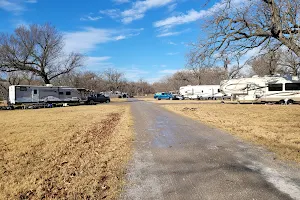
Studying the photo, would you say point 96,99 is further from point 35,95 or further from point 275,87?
point 275,87

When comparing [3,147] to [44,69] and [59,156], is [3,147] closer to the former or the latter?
[59,156]

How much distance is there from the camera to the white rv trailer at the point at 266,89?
23.2 m

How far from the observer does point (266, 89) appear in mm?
24562

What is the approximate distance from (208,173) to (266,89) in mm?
23707

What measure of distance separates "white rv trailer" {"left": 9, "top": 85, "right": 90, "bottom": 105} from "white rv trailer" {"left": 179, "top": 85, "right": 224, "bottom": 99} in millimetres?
20914

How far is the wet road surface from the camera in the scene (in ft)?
11.2

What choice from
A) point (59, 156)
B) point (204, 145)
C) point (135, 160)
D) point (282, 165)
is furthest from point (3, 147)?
point (282, 165)

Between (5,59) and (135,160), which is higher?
(5,59)

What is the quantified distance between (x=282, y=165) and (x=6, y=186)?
17.4 ft

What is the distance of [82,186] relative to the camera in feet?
12.5

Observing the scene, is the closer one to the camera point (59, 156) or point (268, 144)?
point (59, 156)

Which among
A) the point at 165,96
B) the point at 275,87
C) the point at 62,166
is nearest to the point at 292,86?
the point at 275,87

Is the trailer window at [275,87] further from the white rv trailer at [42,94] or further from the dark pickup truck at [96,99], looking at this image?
the dark pickup truck at [96,99]

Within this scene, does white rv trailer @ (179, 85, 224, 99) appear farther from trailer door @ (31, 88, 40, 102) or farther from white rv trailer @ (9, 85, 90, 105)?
trailer door @ (31, 88, 40, 102)
